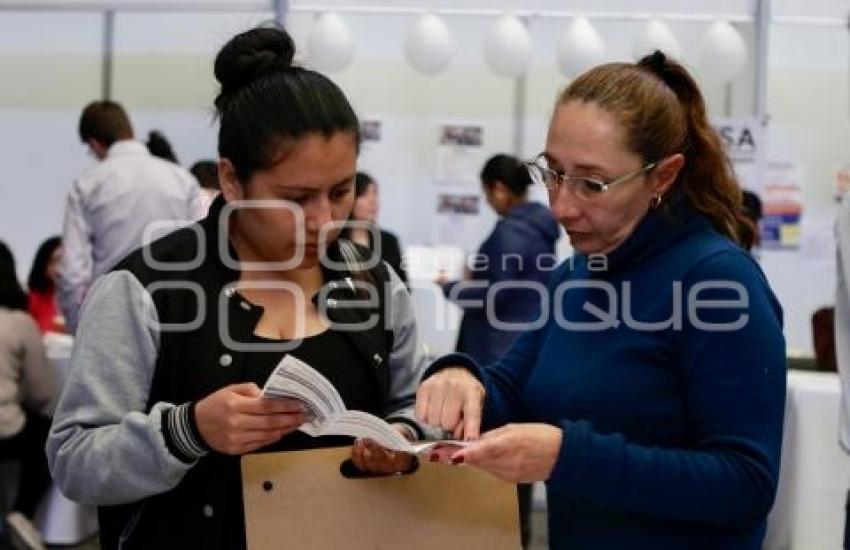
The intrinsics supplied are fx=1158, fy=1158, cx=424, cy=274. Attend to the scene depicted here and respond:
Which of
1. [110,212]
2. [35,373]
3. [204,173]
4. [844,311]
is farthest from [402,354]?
[204,173]

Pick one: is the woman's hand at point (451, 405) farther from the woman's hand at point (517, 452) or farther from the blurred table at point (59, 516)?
the blurred table at point (59, 516)

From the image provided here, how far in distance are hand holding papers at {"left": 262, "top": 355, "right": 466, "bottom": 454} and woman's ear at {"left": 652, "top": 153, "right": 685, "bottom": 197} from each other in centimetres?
41

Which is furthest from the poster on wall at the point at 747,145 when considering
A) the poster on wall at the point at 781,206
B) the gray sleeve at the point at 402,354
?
the gray sleeve at the point at 402,354

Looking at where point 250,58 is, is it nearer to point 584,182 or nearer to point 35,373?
point 584,182

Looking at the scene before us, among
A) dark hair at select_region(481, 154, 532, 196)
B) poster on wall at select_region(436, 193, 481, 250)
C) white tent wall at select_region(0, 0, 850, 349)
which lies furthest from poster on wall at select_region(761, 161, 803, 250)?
dark hair at select_region(481, 154, 532, 196)

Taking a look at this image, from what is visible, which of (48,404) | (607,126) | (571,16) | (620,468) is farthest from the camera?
(571,16)

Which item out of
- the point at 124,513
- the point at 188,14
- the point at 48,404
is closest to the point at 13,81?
the point at 188,14

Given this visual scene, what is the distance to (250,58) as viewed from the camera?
150cm

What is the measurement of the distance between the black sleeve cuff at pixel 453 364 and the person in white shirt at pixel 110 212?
2852 mm

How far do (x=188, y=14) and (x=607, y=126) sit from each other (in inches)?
229

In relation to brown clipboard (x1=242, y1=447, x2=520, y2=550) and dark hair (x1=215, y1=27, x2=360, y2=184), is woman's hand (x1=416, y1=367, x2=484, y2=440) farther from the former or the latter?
dark hair (x1=215, y1=27, x2=360, y2=184)

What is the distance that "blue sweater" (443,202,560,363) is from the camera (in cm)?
466

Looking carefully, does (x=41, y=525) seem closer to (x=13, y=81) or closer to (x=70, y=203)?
(x=70, y=203)

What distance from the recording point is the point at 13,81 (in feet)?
22.6
